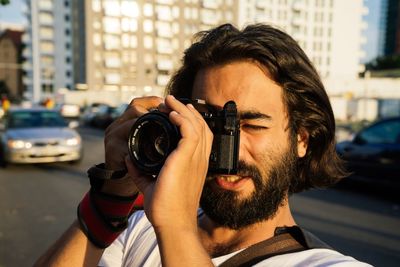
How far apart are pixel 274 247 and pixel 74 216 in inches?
179

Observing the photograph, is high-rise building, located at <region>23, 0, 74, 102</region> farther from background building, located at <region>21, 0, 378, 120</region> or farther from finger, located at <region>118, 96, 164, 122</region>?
finger, located at <region>118, 96, 164, 122</region>

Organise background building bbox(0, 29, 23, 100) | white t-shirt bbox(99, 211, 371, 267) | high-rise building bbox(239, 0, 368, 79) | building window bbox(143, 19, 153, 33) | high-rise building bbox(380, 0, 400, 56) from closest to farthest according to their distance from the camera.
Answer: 1. white t-shirt bbox(99, 211, 371, 267)
2. building window bbox(143, 19, 153, 33)
3. high-rise building bbox(239, 0, 368, 79)
4. background building bbox(0, 29, 23, 100)
5. high-rise building bbox(380, 0, 400, 56)

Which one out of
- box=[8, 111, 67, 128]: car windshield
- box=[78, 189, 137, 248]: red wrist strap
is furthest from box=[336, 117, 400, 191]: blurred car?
box=[8, 111, 67, 128]: car windshield

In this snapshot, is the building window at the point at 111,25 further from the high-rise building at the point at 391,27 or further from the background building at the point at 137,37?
the high-rise building at the point at 391,27

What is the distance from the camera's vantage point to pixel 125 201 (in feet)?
5.15

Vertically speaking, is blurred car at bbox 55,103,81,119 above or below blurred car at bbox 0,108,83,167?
below

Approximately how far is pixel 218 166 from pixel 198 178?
8.1 inches

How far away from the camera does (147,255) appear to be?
1571 millimetres

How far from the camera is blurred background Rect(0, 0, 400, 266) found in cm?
528

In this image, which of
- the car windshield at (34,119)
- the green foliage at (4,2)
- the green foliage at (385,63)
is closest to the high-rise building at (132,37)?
the green foliage at (385,63)

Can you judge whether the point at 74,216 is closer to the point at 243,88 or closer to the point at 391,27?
the point at 243,88

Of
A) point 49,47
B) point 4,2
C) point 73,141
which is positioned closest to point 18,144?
point 73,141

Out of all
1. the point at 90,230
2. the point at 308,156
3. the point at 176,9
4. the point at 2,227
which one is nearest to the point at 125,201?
the point at 90,230

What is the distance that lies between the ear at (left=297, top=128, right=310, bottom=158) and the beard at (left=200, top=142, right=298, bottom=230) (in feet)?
0.72
